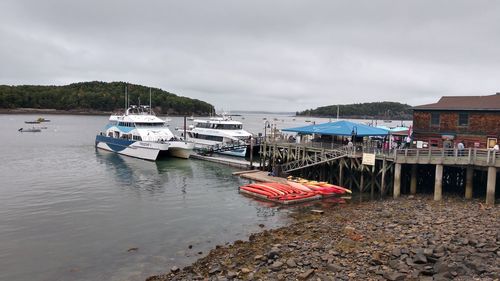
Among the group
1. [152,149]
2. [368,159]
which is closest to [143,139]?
[152,149]

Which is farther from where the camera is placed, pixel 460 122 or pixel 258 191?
pixel 460 122

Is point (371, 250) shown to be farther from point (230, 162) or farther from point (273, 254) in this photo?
point (230, 162)

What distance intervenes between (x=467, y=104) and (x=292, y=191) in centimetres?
1418

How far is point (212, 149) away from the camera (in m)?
53.1

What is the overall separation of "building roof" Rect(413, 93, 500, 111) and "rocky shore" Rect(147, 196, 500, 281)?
29.4 ft

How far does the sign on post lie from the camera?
29.3 m

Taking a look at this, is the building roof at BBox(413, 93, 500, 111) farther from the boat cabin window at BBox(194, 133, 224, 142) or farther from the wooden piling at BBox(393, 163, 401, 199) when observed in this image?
the boat cabin window at BBox(194, 133, 224, 142)

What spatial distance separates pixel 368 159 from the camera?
29625mm

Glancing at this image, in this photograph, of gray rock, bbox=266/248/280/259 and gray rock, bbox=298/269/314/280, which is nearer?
gray rock, bbox=298/269/314/280

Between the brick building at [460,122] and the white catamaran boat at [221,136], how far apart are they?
957 inches

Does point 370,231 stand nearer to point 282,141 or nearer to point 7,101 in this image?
point 282,141

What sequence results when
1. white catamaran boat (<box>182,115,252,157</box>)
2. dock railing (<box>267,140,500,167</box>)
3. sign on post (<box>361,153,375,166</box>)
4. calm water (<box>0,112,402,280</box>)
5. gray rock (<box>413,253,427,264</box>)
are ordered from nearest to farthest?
gray rock (<box>413,253,427,264</box>), calm water (<box>0,112,402,280</box>), dock railing (<box>267,140,500,167</box>), sign on post (<box>361,153,375,166</box>), white catamaran boat (<box>182,115,252,157</box>)

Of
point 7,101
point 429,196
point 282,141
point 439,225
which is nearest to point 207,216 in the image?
point 439,225

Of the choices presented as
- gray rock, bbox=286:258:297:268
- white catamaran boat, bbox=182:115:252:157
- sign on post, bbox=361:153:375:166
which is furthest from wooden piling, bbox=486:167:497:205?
white catamaran boat, bbox=182:115:252:157
